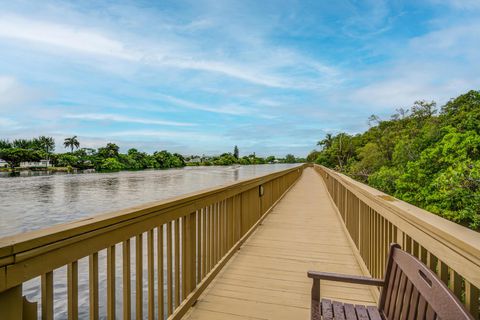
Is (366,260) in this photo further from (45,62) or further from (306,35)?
(45,62)

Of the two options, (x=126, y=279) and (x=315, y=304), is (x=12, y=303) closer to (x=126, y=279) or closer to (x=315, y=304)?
(x=126, y=279)

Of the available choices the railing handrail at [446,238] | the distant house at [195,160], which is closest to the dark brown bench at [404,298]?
the railing handrail at [446,238]

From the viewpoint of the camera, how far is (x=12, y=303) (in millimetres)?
869

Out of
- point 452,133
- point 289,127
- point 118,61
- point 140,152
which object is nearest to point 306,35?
point 452,133

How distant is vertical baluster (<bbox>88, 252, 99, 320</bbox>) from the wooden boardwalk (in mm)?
1119

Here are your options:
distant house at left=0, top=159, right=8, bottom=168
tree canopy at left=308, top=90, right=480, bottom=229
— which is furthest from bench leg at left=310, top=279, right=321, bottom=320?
distant house at left=0, top=159, right=8, bottom=168

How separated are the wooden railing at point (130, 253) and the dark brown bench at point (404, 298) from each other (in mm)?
1064

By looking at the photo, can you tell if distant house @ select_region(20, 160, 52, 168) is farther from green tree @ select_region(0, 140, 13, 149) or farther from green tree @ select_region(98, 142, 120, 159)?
green tree @ select_region(0, 140, 13, 149)

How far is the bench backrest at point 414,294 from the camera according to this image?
0.82 m

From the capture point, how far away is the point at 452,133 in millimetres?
15484

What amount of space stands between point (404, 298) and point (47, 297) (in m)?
1.52

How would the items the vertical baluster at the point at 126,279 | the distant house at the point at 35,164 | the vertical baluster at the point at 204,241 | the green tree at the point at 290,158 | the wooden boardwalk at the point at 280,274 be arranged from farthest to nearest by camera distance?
the green tree at the point at 290,158 → the distant house at the point at 35,164 → the vertical baluster at the point at 204,241 → the wooden boardwalk at the point at 280,274 → the vertical baluster at the point at 126,279

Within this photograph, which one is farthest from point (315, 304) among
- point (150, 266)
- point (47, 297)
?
point (47, 297)

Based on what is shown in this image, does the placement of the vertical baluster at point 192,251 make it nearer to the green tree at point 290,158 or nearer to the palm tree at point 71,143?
the green tree at point 290,158
